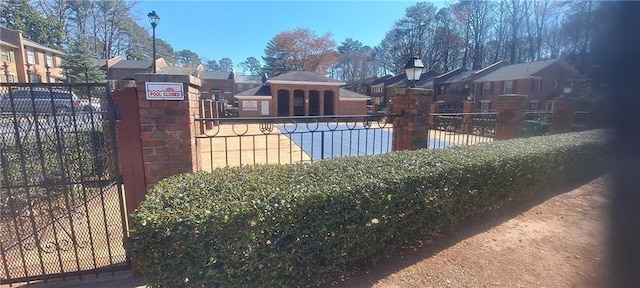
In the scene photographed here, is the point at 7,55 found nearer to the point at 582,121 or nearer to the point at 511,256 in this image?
the point at 511,256

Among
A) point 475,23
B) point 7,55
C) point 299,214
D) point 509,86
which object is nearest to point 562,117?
point 299,214

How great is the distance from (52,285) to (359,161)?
284 centimetres

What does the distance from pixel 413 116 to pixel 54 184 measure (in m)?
4.24

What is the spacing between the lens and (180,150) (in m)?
2.48

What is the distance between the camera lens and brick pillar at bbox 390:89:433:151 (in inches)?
176

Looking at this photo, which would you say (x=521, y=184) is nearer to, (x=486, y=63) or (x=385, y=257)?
(x=385, y=257)

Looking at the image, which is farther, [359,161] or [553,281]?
[359,161]

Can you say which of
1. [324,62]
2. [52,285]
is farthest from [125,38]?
[52,285]

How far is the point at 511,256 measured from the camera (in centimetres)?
260

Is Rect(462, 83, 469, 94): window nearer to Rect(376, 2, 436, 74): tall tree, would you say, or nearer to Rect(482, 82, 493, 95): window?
Rect(482, 82, 493, 95): window

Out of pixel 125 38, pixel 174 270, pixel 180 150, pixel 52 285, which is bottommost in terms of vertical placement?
pixel 52 285

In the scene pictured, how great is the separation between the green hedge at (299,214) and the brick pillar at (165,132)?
298mm

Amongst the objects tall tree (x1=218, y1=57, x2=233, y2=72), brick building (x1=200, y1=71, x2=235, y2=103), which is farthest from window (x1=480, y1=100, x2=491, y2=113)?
tall tree (x1=218, y1=57, x2=233, y2=72)

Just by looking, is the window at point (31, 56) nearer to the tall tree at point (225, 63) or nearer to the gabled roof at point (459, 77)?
the gabled roof at point (459, 77)
